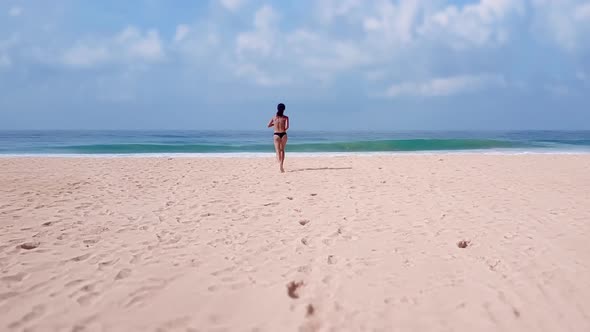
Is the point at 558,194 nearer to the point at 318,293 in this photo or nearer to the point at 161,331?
the point at 318,293

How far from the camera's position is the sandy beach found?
2.67 m

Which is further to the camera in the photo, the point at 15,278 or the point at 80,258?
the point at 80,258

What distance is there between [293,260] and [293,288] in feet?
1.93

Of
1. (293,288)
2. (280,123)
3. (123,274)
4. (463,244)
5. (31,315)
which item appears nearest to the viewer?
(31,315)

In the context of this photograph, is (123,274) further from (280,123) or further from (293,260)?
(280,123)

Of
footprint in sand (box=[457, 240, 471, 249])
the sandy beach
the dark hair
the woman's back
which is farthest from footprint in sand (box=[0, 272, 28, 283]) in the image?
the woman's back

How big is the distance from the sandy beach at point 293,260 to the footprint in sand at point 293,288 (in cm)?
2

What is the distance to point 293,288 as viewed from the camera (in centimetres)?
313

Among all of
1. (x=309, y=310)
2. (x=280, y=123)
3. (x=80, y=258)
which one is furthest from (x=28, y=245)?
(x=280, y=123)

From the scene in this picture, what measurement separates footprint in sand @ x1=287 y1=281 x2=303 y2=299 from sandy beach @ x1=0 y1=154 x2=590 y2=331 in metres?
0.02

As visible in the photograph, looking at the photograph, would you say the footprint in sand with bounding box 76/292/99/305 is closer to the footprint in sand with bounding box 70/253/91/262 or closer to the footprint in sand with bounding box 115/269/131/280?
the footprint in sand with bounding box 115/269/131/280

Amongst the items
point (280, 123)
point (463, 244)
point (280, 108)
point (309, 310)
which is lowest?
point (309, 310)

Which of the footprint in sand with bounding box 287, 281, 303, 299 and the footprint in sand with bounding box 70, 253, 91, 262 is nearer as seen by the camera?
the footprint in sand with bounding box 287, 281, 303, 299

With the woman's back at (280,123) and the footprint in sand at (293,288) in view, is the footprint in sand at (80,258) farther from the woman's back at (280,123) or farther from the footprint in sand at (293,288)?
the woman's back at (280,123)
